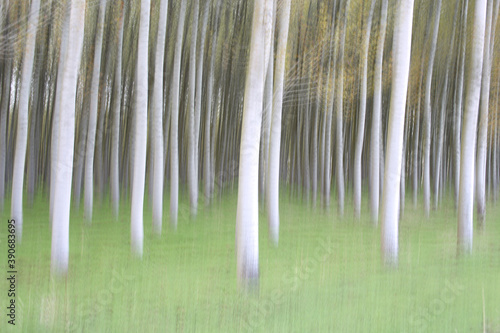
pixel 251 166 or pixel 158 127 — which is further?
pixel 158 127

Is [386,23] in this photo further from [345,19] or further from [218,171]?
[218,171]

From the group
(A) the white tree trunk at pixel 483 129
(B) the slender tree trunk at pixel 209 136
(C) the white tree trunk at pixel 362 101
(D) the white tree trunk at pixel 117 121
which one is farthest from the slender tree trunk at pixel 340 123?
(D) the white tree trunk at pixel 117 121

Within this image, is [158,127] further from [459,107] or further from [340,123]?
[459,107]

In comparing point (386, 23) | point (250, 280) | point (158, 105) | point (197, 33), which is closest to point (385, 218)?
point (250, 280)

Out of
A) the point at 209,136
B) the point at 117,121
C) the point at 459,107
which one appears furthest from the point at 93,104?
the point at 459,107

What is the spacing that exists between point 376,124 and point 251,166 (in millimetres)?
2088

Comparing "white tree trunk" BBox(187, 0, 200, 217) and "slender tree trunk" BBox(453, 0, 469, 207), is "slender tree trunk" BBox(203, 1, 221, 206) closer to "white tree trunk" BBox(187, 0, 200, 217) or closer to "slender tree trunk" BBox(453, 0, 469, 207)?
"white tree trunk" BBox(187, 0, 200, 217)

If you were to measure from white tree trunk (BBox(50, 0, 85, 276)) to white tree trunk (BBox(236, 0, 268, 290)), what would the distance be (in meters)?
1.07

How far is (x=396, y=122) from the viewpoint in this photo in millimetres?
3385

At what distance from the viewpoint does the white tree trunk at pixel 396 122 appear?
127 inches

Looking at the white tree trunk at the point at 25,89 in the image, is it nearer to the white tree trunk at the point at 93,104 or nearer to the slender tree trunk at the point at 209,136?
the white tree trunk at the point at 93,104

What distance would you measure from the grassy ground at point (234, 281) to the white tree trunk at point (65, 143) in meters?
0.06

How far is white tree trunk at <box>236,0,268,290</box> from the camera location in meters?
2.63

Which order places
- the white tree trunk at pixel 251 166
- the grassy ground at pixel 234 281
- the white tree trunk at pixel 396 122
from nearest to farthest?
the grassy ground at pixel 234 281 < the white tree trunk at pixel 251 166 < the white tree trunk at pixel 396 122
